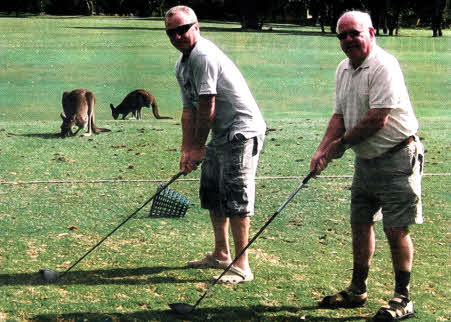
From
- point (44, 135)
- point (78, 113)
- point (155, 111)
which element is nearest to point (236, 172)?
point (78, 113)

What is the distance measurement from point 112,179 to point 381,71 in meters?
5.01

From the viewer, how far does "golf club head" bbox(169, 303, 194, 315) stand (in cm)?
462

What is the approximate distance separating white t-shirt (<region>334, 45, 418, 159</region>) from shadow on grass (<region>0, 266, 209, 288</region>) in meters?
1.63

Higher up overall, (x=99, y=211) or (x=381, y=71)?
(x=381, y=71)

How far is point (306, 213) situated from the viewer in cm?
721

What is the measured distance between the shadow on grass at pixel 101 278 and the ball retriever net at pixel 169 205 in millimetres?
1375

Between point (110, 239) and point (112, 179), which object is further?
point (112, 179)

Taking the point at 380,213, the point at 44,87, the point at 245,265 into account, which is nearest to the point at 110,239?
the point at 245,265

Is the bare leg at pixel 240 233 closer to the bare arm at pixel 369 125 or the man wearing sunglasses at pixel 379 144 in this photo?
the man wearing sunglasses at pixel 379 144

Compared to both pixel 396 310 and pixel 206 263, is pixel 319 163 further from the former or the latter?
pixel 206 263

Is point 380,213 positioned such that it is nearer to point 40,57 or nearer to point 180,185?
point 180,185

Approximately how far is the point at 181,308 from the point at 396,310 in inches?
50.0

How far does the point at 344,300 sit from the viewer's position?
4.79 meters

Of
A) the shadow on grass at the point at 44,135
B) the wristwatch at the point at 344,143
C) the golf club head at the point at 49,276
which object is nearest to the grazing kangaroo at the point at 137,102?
the shadow on grass at the point at 44,135
